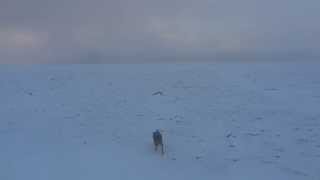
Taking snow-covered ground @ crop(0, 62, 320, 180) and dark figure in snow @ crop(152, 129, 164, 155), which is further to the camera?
dark figure in snow @ crop(152, 129, 164, 155)

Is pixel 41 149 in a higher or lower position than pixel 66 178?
higher

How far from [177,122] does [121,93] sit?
8.27 m

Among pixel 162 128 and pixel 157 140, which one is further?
pixel 162 128

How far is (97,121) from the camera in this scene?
2097 cm

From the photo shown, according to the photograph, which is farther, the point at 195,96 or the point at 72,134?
the point at 195,96

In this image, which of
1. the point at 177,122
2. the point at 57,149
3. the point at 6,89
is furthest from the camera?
the point at 6,89

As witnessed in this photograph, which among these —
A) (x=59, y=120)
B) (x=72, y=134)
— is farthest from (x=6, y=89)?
(x=72, y=134)

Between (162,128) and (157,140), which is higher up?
(162,128)

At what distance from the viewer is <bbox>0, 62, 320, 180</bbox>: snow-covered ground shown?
14734mm

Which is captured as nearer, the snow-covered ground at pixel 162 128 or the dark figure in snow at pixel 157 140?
the snow-covered ground at pixel 162 128

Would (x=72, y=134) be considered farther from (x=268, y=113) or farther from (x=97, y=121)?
(x=268, y=113)

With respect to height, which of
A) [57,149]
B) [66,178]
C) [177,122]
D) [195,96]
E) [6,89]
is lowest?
[66,178]

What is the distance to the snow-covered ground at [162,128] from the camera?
48.3 feet

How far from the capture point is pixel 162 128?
19.4 m
